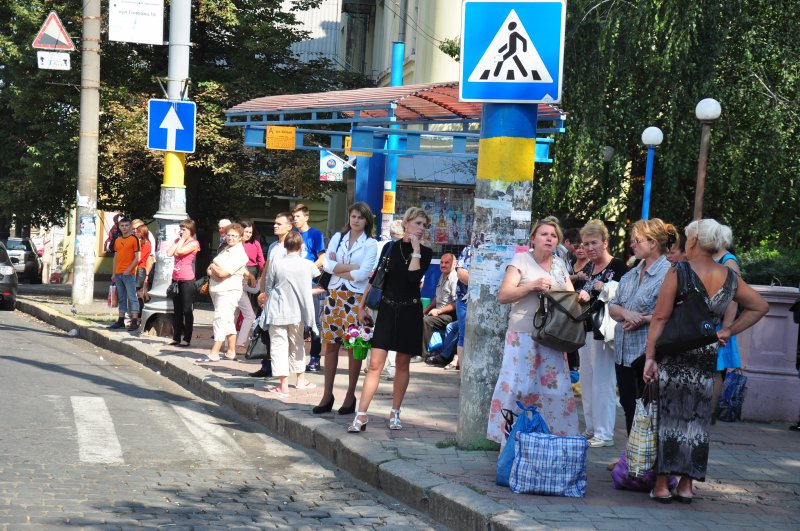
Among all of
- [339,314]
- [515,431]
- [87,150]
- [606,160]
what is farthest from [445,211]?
[515,431]

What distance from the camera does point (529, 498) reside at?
6.48m

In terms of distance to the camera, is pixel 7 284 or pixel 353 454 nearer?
pixel 353 454

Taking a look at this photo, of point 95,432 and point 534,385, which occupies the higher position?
point 534,385

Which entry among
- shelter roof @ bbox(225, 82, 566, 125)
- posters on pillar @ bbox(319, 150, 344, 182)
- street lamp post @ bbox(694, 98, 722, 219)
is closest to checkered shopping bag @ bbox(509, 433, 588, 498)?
shelter roof @ bbox(225, 82, 566, 125)

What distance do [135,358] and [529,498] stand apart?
9441mm

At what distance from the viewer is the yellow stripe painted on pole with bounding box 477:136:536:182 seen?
7797 mm

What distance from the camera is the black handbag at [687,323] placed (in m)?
6.46

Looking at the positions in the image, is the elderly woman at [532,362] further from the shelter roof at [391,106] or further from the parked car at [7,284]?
the parked car at [7,284]

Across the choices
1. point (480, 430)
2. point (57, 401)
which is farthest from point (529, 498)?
point (57, 401)

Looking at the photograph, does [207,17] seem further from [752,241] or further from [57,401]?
[57,401]

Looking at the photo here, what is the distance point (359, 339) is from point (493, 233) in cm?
204

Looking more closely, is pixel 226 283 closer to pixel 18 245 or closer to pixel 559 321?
pixel 559 321

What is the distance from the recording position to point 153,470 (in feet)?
25.1

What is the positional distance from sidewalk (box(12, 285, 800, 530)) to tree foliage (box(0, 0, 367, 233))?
47.2 feet
